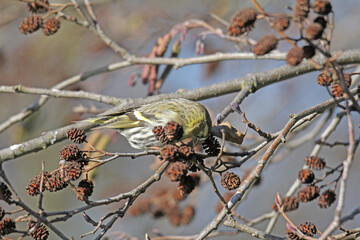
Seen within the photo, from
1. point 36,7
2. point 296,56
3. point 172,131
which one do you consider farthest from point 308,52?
point 36,7

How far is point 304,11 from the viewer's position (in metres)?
1.88

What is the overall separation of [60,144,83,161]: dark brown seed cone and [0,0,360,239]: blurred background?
148 cm

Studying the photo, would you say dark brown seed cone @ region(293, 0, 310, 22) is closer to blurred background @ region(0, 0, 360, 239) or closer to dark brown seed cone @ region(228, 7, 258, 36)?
dark brown seed cone @ region(228, 7, 258, 36)

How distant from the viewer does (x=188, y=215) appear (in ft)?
9.95

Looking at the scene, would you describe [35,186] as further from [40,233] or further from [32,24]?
[32,24]

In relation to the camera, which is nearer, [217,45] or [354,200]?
[217,45]

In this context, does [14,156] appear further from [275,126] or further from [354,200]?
[354,200]

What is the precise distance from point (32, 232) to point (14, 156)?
131 centimetres

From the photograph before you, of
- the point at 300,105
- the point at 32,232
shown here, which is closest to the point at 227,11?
the point at 300,105

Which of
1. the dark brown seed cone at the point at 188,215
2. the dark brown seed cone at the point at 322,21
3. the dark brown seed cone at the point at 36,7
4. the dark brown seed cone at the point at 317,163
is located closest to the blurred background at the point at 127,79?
the dark brown seed cone at the point at 188,215

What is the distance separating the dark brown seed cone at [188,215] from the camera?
9.95 feet

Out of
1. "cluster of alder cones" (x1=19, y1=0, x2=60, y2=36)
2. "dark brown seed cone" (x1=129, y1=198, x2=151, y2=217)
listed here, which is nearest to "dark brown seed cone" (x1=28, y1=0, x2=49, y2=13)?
"cluster of alder cones" (x1=19, y1=0, x2=60, y2=36)

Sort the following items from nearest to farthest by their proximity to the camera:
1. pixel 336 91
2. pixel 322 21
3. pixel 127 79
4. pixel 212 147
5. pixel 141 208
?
1. pixel 336 91
2. pixel 322 21
3. pixel 212 147
4. pixel 141 208
5. pixel 127 79

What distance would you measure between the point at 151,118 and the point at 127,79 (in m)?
2.55
